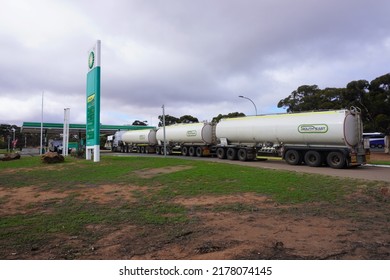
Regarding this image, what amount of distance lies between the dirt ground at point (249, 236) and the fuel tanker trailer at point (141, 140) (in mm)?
32786

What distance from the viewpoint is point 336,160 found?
744 inches

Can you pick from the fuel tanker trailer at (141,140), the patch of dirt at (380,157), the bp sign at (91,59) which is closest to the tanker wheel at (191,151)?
the fuel tanker trailer at (141,140)

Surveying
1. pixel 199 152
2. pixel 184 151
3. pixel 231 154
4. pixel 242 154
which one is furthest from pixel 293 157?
pixel 184 151

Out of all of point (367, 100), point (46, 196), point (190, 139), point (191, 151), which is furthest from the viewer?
point (367, 100)

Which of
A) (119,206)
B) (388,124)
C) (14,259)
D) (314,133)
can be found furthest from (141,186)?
(388,124)

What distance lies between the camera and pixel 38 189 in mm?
11539

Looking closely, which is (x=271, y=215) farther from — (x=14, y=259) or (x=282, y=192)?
(x=14, y=259)

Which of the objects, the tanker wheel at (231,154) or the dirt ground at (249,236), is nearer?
the dirt ground at (249,236)

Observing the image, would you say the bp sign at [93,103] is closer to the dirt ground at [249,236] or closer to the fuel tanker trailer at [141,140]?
the dirt ground at [249,236]

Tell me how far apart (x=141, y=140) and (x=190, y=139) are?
42.2ft

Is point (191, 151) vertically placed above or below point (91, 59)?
below

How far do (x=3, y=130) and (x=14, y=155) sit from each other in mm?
87422

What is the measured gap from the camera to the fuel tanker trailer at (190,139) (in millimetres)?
30203

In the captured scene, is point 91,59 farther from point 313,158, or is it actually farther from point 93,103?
point 313,158
